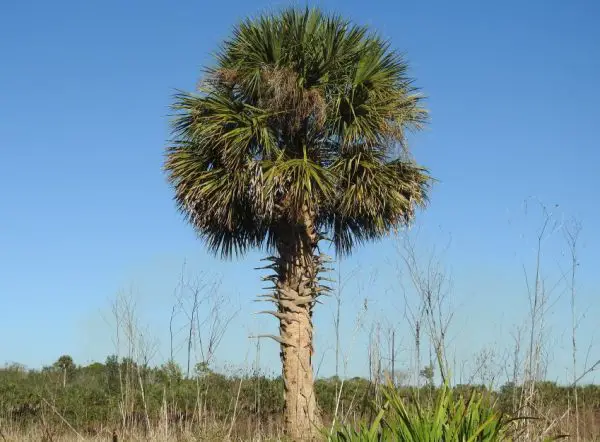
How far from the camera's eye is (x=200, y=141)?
13.2 meters

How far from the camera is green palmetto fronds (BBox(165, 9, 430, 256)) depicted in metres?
12.7

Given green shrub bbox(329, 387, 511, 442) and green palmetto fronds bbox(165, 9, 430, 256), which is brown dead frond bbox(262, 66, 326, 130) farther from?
green shrub bbox(329, 387, 511, 442)

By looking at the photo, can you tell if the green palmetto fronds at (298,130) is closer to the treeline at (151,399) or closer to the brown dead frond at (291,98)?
the brown dead frond at (291,98)

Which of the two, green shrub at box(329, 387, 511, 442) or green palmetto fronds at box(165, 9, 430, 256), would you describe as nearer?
green shrub at box(329, 387, 511, 442)

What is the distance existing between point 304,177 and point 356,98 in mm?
1797

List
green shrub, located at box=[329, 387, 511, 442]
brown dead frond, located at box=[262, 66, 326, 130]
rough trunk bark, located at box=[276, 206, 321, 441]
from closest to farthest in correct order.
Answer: green shrub, located at box=[329, 387, 511, 442] → rough trunk bark, located at box=[276, 206, 321, 441] → brown dead frond, located at box=[262, 66, 326, 130]

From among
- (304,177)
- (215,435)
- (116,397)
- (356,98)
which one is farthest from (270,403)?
(215,435)

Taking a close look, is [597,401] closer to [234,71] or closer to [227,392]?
[227,392]

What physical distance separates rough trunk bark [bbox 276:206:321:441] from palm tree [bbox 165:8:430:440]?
2 centimetres

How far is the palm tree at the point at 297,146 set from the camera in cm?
1263

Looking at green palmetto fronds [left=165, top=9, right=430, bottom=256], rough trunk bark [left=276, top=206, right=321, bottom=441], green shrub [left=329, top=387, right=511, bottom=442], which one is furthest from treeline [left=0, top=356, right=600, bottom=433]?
green shrub [left=329, top=387, right=511, bottom=442]

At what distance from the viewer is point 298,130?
13.1m

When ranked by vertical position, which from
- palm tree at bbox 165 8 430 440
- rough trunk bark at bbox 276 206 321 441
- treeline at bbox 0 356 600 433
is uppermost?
palm tree at bbox 165 8 430 440

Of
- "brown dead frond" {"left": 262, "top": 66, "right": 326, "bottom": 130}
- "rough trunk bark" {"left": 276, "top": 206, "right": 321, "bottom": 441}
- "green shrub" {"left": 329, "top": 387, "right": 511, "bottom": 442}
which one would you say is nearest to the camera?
"green shrub" {"left": 329, "top": 387, "right": 511, "bottom": 442}
